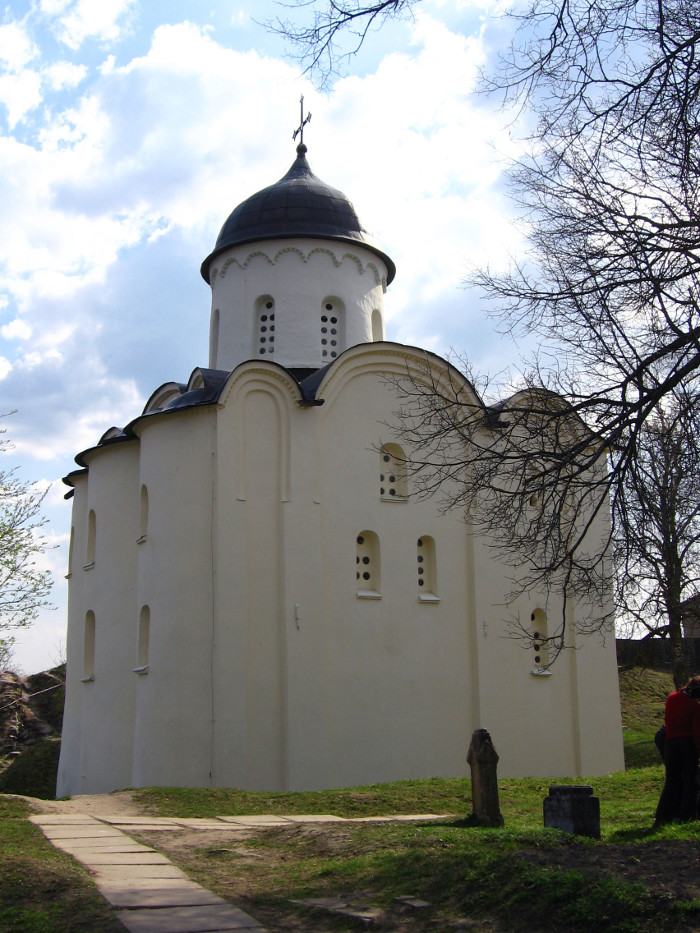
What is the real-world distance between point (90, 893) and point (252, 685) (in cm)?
933

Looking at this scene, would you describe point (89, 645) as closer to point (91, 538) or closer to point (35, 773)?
point (91, 538)

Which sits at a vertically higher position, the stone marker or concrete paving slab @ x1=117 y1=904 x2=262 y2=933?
the stone marker

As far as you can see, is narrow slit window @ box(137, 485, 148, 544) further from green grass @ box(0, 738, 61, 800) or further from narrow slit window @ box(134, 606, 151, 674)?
green grass @ box(0, 738, 61, 800)

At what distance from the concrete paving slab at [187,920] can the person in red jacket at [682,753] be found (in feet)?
13.8

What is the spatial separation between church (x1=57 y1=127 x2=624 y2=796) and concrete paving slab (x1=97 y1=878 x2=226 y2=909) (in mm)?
8495

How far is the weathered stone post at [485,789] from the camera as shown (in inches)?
349

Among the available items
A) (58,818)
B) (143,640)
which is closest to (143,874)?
(58,818)

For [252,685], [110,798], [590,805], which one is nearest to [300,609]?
[252,685]

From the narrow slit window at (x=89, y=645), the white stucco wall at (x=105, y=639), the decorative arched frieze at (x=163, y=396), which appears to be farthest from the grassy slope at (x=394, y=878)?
the decorative arched frieze at (x=163, y=396)

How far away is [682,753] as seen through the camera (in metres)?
8.24

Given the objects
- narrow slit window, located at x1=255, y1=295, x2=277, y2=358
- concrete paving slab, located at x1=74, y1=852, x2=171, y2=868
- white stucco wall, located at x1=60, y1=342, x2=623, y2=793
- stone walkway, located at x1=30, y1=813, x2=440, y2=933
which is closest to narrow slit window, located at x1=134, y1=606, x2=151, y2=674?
white stucco wall, located at x1=60, y1=342, x2=623, y2=793

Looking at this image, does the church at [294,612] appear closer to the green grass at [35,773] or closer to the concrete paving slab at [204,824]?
the green grass at [35,773]

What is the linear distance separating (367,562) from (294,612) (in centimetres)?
184

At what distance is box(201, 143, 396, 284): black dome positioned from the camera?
20.2 meters
